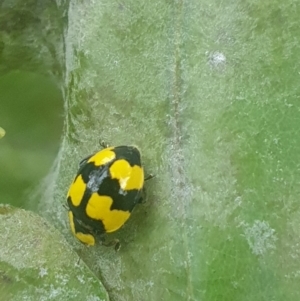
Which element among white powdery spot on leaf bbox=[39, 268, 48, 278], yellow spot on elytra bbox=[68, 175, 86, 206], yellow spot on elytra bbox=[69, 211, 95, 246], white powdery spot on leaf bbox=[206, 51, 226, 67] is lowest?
yellow spot on elytra bbox=[69, 211, 95, 246]

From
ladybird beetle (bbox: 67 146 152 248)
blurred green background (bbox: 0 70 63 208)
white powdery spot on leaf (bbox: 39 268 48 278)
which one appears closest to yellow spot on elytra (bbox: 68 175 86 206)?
ladybird beetle (bbox: 67 146 152 248)

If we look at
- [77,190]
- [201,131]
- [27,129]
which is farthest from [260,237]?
[27,129]

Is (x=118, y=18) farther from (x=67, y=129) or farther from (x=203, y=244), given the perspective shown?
(x=203, y=244)

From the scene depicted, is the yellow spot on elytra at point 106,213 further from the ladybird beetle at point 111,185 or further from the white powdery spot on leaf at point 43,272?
the white powdery spot on leaf at point 43,272

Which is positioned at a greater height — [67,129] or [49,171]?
[67,129]

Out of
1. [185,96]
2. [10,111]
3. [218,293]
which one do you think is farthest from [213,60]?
[10,111]

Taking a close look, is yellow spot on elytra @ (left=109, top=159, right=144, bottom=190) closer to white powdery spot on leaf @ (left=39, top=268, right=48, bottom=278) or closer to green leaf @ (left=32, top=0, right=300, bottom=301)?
green leaf @ (left=32, top=0, right=300, bottom=301)
